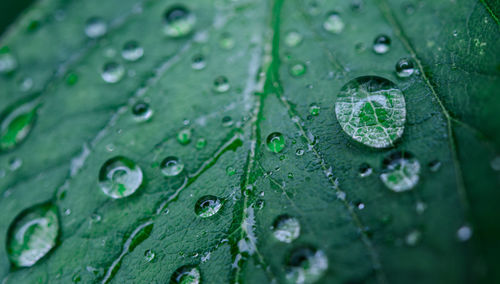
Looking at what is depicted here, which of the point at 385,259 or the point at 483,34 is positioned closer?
the point at 385,259

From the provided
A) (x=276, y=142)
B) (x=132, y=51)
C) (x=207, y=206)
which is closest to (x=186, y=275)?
(x=207, y=206)

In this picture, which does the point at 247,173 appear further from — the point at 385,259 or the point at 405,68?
the point at 405,68

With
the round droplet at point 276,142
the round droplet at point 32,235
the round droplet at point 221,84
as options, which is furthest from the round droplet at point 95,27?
the round droplet at point 276,142

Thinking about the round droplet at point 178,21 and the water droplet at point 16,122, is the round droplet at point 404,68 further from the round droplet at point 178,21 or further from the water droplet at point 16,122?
the water droplet at point 16,122

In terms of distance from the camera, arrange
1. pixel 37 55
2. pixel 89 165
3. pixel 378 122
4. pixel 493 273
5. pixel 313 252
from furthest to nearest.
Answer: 1. pixel 37 55
2. pixel 89 165
3. pixel 378 122
4. pixel 313 252
5. pixel 493 273

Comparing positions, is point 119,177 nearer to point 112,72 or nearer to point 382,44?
point 112,72

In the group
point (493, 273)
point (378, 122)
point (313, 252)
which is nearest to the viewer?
point (493, 273)

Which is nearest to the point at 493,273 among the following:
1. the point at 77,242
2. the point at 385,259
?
the point at 385,259
